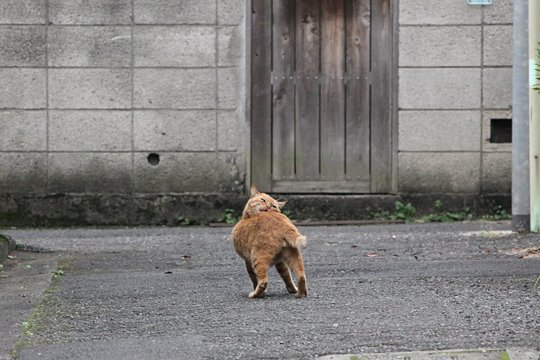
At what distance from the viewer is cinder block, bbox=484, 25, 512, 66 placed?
11.8 metres

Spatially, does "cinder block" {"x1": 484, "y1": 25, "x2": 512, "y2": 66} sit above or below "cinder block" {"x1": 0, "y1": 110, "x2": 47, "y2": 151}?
above

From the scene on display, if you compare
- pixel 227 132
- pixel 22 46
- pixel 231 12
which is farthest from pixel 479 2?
pixel 22 46

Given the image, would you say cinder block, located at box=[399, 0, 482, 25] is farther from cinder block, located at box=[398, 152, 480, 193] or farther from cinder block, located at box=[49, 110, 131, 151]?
cinder block, located at box=[49, 110, 131, 151]

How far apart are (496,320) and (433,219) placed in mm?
6016

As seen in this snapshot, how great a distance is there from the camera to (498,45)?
1180cm

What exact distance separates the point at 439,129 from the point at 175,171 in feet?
8.48

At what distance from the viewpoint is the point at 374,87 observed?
11.9 meters

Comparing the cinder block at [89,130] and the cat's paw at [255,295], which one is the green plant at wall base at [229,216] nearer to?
the cinder block at [89,130]

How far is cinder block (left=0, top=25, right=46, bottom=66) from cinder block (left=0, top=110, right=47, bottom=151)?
1.61ft

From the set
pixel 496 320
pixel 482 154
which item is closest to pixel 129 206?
pixel 482 154

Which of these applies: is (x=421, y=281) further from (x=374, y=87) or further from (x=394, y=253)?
(x=374, y=87)

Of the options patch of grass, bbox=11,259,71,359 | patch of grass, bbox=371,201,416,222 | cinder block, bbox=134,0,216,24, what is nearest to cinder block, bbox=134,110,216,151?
cinder block, bbox=134,0,216,24

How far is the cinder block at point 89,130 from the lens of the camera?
11.9 m

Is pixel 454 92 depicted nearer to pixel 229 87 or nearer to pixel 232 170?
pixel 229 87
